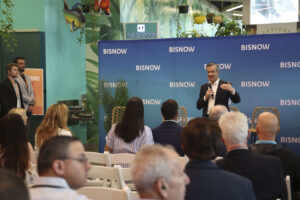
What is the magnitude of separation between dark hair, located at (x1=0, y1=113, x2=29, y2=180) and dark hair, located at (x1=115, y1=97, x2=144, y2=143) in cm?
144

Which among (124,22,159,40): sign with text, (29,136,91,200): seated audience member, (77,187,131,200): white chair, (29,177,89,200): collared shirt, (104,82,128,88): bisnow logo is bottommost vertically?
(77,187,131,200): white chair

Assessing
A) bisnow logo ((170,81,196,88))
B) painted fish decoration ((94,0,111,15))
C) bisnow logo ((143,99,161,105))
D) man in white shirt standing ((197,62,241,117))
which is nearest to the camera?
man in white shirt standing ((197,62,241,117))

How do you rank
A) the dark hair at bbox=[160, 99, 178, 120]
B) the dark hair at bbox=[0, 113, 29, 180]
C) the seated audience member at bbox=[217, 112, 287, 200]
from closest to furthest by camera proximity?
1. the seated audience member at bbox=[217, 112, 287, 200]
2. the dark hair at bbox=[0, 113, 29, 180]
3. the dark hair at bbox=[160, 99, 178, 120]

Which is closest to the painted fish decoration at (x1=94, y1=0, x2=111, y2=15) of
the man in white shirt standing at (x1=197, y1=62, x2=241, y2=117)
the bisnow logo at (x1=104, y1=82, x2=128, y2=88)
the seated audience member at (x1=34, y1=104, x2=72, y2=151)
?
the bisnow logo at (x1=104, y1=82, x2=128, y2=88)

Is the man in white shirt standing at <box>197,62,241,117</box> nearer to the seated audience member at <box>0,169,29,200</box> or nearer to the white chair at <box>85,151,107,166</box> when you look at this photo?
the white chair at <box>85,151,107,166</box>

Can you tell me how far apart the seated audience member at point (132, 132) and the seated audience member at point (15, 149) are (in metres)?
1.45

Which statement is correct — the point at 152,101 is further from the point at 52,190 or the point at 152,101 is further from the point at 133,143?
the point at 52,190

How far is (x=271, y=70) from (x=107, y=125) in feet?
10.4

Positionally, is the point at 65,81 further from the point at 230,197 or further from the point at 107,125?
the point at 230,197

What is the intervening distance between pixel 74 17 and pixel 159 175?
363 inches

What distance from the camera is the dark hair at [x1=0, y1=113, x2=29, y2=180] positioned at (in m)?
3.49

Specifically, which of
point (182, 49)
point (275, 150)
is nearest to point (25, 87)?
point (182, 49)

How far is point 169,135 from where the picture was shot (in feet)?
16.3

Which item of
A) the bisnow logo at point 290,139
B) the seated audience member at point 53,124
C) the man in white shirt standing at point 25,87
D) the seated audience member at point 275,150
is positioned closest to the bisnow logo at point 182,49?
the bisnow logo at point 290,139
